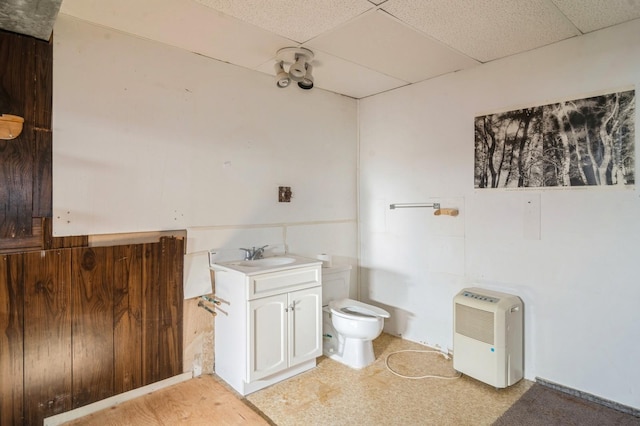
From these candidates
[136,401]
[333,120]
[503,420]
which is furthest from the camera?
[333,120]

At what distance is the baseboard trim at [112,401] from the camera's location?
2.16 metres

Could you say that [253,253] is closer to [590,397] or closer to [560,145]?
[560,145]

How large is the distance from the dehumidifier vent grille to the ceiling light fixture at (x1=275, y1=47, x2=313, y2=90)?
6.94ft

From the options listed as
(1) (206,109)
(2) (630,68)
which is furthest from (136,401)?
(2) (630,68)

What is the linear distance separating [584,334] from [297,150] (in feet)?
8.63

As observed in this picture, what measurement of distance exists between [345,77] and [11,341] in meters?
3.01

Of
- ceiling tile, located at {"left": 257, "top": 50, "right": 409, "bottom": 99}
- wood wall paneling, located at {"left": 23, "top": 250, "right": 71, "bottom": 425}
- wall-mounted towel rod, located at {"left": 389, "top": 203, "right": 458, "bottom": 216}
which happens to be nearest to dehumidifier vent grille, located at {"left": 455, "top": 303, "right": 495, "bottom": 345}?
wall-mounted towel rod, located at {"left": 389, "top": 203, "right": 458, "bottom": 216}

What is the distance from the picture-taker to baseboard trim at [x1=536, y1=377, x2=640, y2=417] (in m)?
2.25

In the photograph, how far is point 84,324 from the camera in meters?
2.24

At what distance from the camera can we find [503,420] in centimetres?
221

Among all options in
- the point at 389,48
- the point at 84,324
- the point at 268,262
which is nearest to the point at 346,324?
the point at 268,262

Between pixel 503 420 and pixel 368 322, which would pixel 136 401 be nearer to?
pixel 368 322

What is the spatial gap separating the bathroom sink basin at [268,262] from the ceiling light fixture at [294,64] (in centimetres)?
141

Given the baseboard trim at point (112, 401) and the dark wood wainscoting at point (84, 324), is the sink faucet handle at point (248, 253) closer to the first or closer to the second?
the dark wood wainscoting at point (84, 324)
